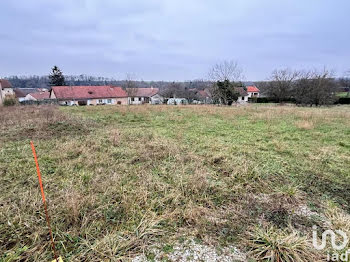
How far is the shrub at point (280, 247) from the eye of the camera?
1.64 metres

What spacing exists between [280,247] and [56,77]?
40789 millimetres

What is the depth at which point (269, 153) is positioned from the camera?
4.50 m

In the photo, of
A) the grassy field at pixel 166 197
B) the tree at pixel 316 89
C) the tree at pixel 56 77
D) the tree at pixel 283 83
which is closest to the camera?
the grassy field at pixel 166 197

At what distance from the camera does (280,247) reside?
1711mm

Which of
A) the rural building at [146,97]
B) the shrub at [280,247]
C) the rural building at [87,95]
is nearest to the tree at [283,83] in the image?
the rural building at [146,97]

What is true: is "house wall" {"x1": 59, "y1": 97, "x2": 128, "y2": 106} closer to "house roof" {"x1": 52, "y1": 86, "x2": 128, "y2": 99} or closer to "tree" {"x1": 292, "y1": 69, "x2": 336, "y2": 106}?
"house roof" {"x1": 52, "y1": 86, "x2": 128, "y2": 99}

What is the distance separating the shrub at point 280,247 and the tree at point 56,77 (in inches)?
1590

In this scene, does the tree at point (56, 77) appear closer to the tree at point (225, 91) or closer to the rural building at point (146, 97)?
the rural building at point (146, 97)

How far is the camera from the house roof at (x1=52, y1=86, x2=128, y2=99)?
2977cm

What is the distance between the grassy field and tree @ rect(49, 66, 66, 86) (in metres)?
35.0

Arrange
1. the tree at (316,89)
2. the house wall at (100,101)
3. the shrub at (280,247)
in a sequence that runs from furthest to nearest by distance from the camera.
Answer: the house wall at (100,101) → the tree at (316,89) → the shrub at (280,247)

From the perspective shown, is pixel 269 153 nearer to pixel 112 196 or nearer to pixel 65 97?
pixel 112 196

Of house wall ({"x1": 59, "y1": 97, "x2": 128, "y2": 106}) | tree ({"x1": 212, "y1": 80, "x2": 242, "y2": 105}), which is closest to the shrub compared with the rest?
tree ({"x1": 212, "y1": 80, "x2": 242, "y2": 105})

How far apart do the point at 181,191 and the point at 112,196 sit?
1.01 m
